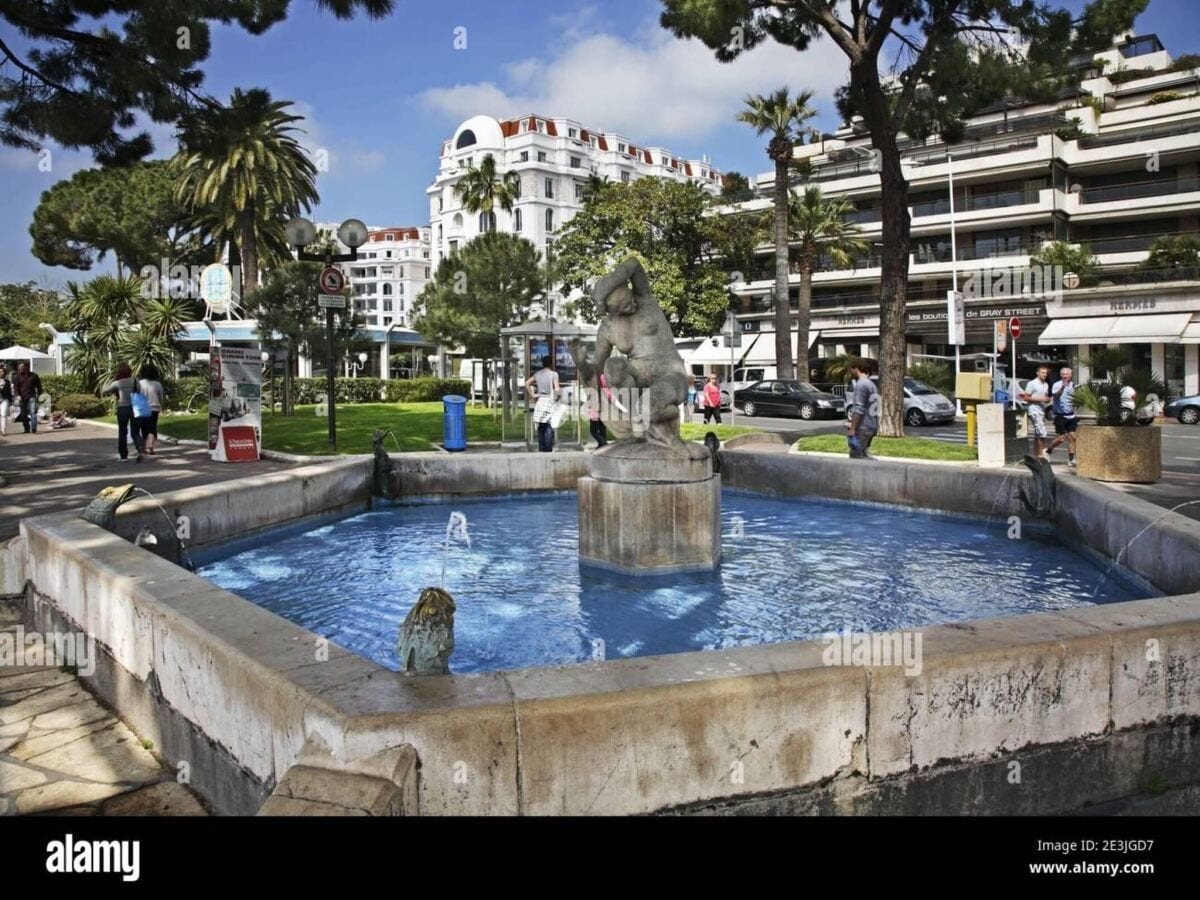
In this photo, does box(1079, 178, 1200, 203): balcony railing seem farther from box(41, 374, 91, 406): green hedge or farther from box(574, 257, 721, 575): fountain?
box(41, 374, 91, 406): green hedge

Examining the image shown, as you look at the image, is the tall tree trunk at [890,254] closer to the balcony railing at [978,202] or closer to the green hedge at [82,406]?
the green hedge at [82,406]

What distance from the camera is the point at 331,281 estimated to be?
596 inches

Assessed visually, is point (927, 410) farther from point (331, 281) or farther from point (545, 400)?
point (331, 281)

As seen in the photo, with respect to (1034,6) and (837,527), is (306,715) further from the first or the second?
(1034,6)

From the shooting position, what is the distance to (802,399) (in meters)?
31.2

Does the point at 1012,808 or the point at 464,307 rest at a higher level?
the point at 464,307

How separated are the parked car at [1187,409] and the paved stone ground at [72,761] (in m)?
30.3

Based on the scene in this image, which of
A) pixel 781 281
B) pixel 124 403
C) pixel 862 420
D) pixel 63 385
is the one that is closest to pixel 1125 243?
pixel 781 281

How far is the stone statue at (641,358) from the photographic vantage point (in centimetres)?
743

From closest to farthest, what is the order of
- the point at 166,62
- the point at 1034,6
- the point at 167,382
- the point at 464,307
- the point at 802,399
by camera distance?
the point at 166,62
the point at 1034,6
the point at 167,382
the point at 802,399
the point at 464,307

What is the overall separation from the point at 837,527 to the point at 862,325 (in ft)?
140

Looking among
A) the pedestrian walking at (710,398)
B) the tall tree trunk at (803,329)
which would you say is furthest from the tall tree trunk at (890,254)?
the tall tree trunk at (803,329)

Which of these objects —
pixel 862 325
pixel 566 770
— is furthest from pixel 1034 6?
pixel 862 325

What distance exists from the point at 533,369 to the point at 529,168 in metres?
66.2
